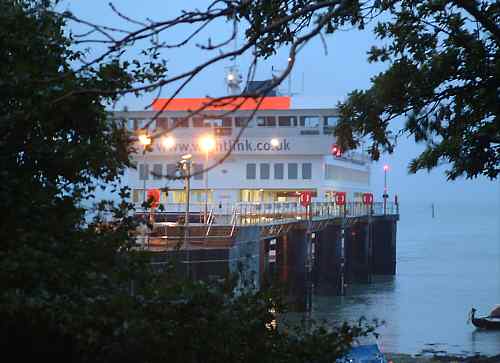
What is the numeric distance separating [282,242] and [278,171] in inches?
285

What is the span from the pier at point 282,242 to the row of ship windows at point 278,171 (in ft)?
7.65

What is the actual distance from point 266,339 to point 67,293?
1.93 metres

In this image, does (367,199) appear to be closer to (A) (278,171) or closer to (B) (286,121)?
(B) (286,121)

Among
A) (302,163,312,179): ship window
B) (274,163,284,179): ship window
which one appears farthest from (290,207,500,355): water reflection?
(274,163,284,179): ship window

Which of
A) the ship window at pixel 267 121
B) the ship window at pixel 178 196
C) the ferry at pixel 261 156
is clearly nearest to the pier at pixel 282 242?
the ferry at pixel 261 156

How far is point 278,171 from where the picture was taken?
46.9 metres

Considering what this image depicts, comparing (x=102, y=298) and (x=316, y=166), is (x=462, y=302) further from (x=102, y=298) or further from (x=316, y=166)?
(x=102, y=298)

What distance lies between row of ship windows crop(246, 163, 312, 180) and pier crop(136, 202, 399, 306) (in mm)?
Answer: 2333

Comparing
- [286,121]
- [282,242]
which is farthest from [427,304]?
[286,121]

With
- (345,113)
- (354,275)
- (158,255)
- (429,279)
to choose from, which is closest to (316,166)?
(354,275)

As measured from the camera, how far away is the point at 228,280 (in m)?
9.02

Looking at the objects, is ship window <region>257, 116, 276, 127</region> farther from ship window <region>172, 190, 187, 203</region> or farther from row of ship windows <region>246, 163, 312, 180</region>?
ship window <region>172, 190, 187, 203</region>

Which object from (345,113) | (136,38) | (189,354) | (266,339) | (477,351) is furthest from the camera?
(477,351)

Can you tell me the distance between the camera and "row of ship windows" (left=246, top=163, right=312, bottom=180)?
46562 millimetres
